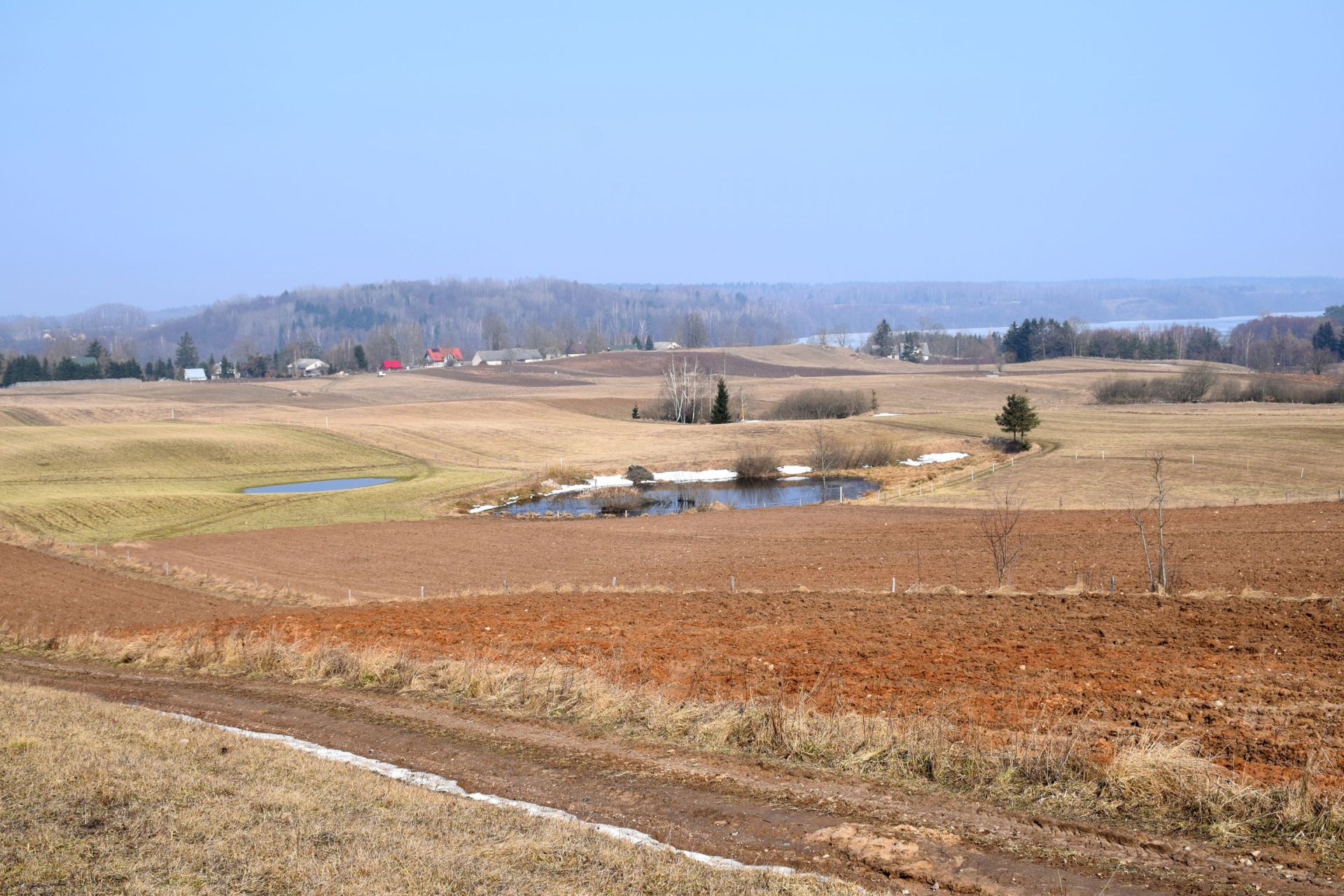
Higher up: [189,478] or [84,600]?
[84,600]

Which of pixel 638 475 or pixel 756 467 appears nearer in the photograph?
pixel 638 475

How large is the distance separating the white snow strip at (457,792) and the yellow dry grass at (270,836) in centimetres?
22

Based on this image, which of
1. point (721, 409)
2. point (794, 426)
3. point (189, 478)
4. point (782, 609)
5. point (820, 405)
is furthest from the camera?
point (820, 405)

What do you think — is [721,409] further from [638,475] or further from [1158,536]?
[1158,536]

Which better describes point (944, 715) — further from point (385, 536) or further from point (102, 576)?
point (385, 536)

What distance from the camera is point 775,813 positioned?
30.4 feet

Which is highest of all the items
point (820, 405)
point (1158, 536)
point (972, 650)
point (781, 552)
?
point (820, 405)

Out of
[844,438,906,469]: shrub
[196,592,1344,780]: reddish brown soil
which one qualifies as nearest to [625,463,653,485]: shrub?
[844,438,906,469]: shrub

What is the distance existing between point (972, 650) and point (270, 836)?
11350 millimetres

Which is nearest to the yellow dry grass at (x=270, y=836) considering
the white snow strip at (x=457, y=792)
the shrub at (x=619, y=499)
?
the white snow strip at (x=457, y=792)

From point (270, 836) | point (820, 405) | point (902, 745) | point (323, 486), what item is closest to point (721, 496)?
point (323, 486)

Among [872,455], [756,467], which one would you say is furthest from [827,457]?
[756,467]

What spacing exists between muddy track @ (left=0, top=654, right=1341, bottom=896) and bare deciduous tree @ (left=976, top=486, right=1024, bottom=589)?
47.6 ft

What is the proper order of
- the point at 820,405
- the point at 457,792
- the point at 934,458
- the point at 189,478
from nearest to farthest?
the point at 457,792
the point at 189,478
the point at 934,458
the point at 820,405
